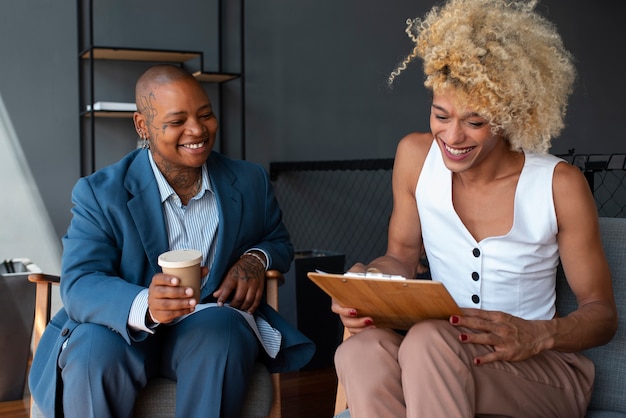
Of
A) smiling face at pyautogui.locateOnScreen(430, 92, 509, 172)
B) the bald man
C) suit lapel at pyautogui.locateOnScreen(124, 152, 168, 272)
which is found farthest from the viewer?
suit lapel at pyautogui.locateOnScreen(124, 152, 168, 272)

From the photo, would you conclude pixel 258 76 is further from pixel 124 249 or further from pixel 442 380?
pixel 442 380

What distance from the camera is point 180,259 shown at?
1758 millimetres

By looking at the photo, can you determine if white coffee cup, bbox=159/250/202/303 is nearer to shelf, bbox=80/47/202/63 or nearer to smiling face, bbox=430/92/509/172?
smiling face, bbox=430/92/509/172

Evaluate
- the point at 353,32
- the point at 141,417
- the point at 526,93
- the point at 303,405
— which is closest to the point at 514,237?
the point at 526,93

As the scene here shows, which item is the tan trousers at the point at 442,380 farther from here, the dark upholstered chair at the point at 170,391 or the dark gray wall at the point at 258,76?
the dark gray wall at the point at 258,76

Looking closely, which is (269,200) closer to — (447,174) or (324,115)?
(447,174)

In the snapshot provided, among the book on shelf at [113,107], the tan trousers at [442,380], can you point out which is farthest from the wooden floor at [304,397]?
the tan trousers at [442,380]

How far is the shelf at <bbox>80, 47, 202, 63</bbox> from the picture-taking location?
13.1ft

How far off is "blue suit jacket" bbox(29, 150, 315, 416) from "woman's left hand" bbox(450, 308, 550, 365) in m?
0.76

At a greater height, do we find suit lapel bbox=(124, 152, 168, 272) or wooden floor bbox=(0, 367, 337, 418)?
suit lapel bbox=(124, 152, 168, 272)

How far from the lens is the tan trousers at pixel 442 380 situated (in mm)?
1466

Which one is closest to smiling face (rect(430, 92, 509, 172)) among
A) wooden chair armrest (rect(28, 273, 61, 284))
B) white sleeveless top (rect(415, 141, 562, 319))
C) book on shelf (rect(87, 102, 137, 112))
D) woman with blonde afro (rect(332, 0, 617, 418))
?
woman with blonde afro (rect(332, 0, 617, 418))

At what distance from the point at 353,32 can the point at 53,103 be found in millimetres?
2018

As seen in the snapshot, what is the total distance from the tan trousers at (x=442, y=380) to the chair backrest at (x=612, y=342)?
0.55 ft
